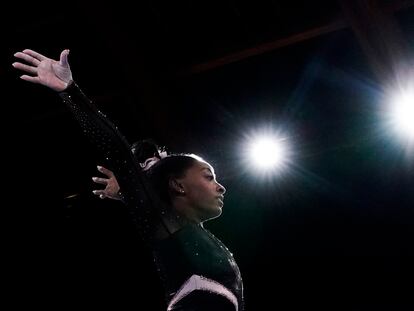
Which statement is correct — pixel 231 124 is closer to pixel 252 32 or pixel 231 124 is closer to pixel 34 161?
pixel 252 32

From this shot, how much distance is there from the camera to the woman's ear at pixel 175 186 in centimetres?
162

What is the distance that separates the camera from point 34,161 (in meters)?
4.46

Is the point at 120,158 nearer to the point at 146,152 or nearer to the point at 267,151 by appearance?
the point at 146,152

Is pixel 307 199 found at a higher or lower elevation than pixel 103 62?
A: higher

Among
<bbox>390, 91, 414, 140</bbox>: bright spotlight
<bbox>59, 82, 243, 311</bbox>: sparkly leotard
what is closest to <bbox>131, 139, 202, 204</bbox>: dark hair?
<bbox>59, 82, 243, 311</bbox>: sparkly leotard

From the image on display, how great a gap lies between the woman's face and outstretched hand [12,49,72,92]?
45cm

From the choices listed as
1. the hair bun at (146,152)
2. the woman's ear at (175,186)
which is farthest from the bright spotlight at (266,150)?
the woman's ear at (175,186)

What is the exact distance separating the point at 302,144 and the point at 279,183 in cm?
80

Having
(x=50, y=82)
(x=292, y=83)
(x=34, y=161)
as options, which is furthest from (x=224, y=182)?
(x=50, y=82)

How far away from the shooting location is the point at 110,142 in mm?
1442

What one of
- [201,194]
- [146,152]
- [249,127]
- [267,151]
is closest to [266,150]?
[267,151]

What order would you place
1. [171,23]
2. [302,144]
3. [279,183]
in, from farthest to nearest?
1. [279,183]
2. [302,144]
3. [171,23]

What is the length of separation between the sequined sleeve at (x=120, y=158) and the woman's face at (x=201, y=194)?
0.16 metres

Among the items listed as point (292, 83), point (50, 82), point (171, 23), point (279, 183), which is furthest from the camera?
point (279, 183)
